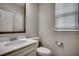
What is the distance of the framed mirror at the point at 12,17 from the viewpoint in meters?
1.23

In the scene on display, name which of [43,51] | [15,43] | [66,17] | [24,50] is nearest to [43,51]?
[43,51]

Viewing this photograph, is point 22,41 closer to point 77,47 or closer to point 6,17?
point 6,17

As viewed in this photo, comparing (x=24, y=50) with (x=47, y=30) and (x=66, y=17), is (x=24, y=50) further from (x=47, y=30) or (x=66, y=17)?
(x=66, y=17)

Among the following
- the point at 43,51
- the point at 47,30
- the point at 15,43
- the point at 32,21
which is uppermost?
the point at 32,21

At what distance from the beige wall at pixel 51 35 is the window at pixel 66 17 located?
0.19ft

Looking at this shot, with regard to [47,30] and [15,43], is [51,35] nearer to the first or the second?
[47,30]

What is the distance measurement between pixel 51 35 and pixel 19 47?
0.46 meters

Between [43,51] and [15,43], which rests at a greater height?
[15,43]

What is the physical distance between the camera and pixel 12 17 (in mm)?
1284

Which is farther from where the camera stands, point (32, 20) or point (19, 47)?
point (32, 20)

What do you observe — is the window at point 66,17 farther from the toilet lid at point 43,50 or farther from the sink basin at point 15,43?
the sink basin at point 15,43

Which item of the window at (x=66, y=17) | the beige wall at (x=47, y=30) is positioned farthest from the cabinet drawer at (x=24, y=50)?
the window at (x=66, y=17)

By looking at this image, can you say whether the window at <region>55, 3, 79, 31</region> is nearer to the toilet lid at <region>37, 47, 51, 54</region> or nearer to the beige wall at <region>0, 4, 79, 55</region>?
the beige wall at <region>0, 4, 79, 55</region>

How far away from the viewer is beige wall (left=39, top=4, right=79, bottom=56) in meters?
1.29
